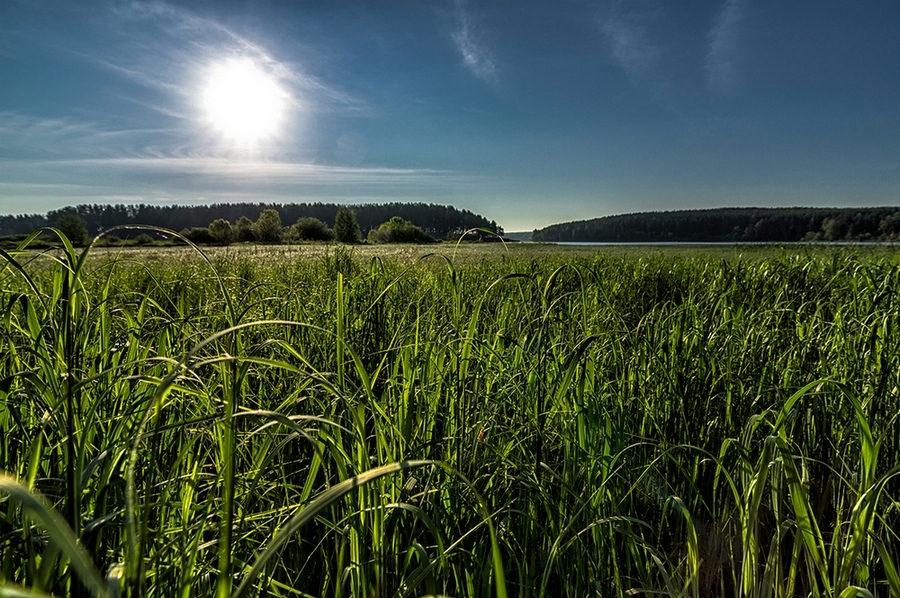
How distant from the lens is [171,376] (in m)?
0.40

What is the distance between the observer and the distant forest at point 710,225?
71.6m

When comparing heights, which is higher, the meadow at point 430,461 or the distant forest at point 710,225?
the distant forest at point 710,225

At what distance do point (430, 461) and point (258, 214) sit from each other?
12614cm

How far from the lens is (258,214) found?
379 ft

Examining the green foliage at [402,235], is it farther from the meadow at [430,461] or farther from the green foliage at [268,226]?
the meadow at [430,461]

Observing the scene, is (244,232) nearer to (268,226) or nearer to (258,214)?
(268,226)

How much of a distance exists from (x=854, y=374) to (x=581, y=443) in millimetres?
1242

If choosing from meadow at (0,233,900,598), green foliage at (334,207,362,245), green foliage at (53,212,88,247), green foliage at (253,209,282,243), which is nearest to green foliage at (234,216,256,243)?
green foliage at (253,209,282,243)

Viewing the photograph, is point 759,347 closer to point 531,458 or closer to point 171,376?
point 531,458

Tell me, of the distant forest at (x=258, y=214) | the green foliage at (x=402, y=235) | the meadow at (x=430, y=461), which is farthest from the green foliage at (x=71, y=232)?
the distant forest at (x=258, y=214)

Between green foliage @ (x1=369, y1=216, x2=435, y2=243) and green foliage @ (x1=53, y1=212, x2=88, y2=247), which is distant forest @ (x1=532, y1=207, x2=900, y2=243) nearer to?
green foliage @ (x1=369, y1=216, x2=435, y2=243)

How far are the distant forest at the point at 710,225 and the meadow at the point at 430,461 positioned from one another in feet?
237

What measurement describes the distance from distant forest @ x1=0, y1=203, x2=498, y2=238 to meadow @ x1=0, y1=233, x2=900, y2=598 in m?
99.1

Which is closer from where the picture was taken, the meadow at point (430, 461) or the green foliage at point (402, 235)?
the meadow at point (430, 461)
